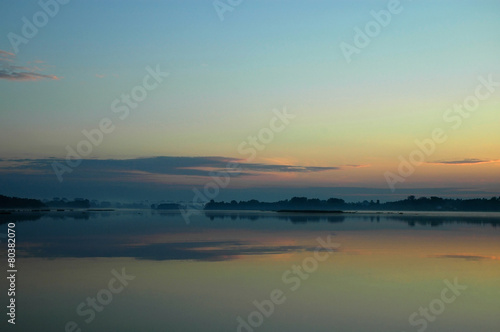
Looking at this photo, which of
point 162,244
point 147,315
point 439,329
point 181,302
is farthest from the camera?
point 162,244

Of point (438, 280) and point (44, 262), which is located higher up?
point (44, 262)

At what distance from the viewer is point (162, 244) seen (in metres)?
28.9

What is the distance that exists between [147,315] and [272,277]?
238 inches

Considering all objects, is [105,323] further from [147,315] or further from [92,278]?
[92,278]

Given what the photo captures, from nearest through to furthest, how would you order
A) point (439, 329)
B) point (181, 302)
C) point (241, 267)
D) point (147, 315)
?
point (439, 329), point (147, 315), point (181, 302), point (241, 267)

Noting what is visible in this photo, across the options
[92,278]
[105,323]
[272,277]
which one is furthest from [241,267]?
[105,323]

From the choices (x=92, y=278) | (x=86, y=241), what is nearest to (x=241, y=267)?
(x=92, y=278)

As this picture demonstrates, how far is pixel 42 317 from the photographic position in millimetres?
12086

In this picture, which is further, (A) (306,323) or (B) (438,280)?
(B) (438,280)

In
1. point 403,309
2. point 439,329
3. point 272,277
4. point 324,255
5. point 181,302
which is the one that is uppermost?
point 324,255

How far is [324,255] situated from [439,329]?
483 inches

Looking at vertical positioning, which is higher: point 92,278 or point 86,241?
point 86,241

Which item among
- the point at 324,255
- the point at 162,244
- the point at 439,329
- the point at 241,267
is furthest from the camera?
the point at 162,244

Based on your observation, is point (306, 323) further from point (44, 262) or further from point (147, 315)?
point (44, 262)
